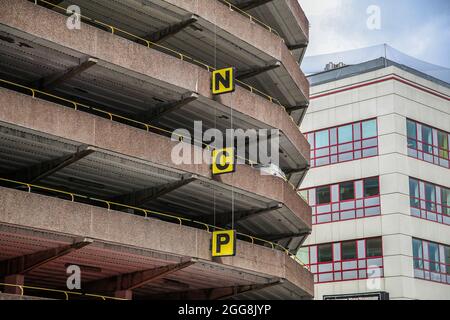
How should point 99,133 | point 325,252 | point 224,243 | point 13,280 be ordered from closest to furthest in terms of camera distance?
point 99,133 → point 13,280 → point 224,243 → point 325,252

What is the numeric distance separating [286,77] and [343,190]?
13.9 metres

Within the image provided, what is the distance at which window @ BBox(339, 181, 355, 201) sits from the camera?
185 feet

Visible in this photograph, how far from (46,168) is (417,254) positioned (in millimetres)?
28406

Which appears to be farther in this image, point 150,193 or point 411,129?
point 411,129

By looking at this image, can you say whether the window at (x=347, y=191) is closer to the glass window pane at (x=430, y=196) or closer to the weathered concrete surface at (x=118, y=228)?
the glass window pane at (x=430, y=196)

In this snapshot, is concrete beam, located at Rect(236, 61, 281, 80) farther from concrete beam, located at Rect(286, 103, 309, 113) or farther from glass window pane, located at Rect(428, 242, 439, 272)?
glass window pane, located at Rect(428, 242, 439, 272)

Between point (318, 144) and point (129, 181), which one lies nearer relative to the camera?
point (129, 181)

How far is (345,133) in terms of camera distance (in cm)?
5772

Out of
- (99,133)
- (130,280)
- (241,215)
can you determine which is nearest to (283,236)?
(241,215)

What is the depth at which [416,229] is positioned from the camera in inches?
2135

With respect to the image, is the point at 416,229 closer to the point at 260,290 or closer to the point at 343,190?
the point at 343,190

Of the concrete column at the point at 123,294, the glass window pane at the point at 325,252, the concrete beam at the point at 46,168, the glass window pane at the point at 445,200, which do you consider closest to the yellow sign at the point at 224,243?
the concrete column at the point at 123,294

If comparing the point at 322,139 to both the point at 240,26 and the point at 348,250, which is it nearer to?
the point at 348,250
